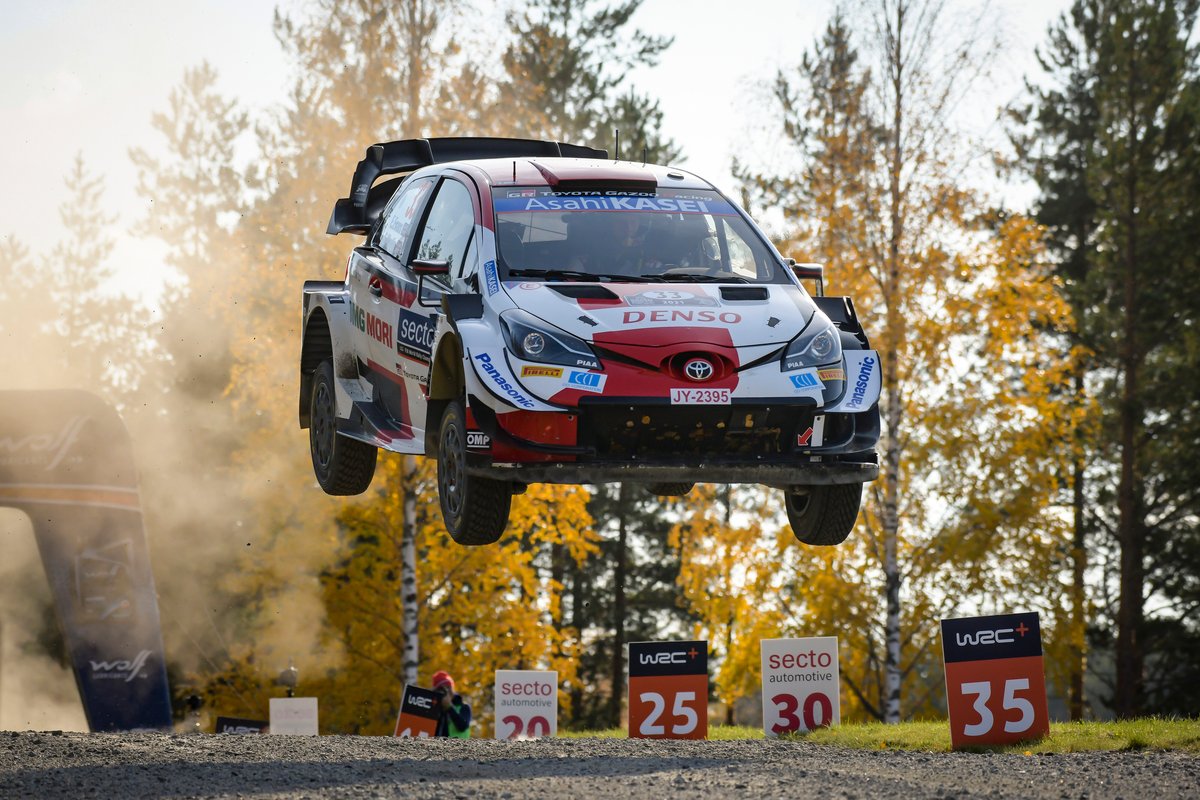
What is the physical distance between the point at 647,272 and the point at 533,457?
1361 millimetres

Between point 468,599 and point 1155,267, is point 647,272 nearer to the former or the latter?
point 468,599

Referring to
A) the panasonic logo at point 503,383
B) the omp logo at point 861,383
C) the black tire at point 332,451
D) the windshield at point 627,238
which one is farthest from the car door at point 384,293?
the omp logo at point 861,383

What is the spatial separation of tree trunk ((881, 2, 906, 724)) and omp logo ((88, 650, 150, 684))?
9.66 meters

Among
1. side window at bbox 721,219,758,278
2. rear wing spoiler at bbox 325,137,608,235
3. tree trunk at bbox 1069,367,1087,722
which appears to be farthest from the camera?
tree trunk at bbox 1069,367,1087,722

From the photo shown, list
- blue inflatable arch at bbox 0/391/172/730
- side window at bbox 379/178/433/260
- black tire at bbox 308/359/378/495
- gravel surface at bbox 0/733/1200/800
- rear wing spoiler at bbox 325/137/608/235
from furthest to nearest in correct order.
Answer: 1. blue inflatable arch at bbox 0/391/172/730
2. rear wing spoiler at bbox 325/137/608/235
3. black tire at bbox 308/359/378/495
4. side window at bbox 379/178/433/260
5. gravel surface at bbox 0/733/1200/800

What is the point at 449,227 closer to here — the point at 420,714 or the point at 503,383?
the point at 503,383

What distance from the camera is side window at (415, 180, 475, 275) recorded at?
838cm

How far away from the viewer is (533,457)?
24.5 ft

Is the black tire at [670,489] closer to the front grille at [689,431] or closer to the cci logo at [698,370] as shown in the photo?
the front grille at [689,431]

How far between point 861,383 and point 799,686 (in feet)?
28.1

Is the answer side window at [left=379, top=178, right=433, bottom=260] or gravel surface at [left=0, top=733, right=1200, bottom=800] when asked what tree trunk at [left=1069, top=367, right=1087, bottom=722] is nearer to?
gravel surface at [left=0, top=733, right=1200, bottom=800]

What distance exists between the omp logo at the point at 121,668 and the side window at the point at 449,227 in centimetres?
1202

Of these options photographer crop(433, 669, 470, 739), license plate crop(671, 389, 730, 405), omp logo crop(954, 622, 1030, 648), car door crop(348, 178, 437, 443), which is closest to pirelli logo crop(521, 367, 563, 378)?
license plate crop(671, 389, 730, 405)

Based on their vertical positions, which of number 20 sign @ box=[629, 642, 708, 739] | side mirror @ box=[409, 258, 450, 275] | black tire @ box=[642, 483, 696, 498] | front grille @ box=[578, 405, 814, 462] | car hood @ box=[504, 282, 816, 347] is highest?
side mirror @ box=[409, 258, 450, 275]
